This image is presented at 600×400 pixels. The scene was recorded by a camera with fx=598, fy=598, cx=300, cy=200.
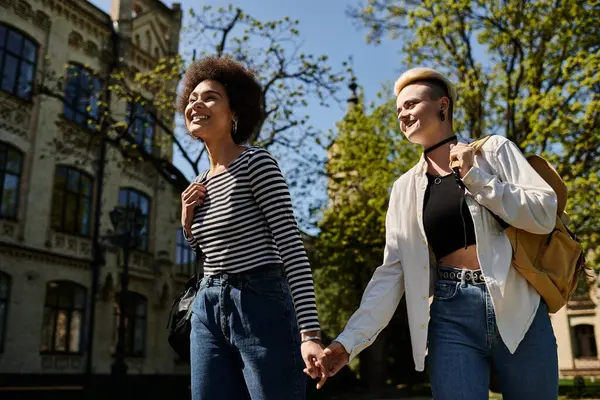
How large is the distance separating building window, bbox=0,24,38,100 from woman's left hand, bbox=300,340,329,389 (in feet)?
60.2

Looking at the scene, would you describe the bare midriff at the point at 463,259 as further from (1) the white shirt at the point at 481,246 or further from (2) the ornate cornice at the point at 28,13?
(2) the ornate cornice at the point at 28,13

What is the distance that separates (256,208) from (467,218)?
3.17ft

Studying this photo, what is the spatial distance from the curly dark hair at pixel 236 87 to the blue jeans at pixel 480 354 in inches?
52.5

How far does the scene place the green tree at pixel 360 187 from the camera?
64.2 feet

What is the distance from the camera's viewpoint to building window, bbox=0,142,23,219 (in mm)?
17578

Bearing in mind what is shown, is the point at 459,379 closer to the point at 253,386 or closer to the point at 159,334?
the point at 253,386

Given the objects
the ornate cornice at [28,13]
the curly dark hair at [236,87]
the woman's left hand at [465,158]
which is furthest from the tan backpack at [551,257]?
the ornate cornice at [28,13]

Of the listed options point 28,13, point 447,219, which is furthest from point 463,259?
point 28,13

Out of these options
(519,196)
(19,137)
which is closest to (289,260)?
(519,196)

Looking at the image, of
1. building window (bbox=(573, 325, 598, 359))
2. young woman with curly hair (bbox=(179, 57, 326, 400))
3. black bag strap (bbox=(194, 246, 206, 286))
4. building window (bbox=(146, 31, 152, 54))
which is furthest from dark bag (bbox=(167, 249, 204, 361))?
building window (bbox=(573, 325, 598, 359))

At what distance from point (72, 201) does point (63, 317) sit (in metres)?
3.86

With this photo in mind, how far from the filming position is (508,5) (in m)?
17.2

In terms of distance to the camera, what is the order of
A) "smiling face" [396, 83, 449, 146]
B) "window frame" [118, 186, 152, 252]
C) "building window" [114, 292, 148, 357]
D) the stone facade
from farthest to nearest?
1. the stone facade
2. "window frame" [118, 186, 152, 252]
3. "building window" [114, 292, 148, 357]
4. "smiling face" [396, 83, 449, 146]

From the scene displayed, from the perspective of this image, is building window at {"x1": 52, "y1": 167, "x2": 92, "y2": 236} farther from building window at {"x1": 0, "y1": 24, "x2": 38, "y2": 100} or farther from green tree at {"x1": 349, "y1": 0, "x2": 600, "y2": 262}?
green tree at {"x1": 349, "y1": 0, "x2": 600, "y2": 262}
